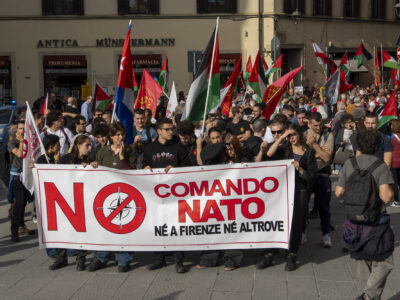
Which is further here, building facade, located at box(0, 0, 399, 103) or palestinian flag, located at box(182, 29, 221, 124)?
building facade, located at box(0, 0, 399, 103)

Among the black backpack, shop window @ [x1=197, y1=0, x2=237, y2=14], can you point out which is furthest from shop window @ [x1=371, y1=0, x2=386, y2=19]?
the black backpack

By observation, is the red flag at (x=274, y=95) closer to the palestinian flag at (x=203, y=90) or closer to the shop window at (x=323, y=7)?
the palestinian flag at (x=203, y=90)

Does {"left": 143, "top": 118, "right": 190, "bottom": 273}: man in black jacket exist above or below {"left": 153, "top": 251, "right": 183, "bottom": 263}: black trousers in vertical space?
above

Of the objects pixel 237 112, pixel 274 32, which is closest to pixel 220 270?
pixel 237 112

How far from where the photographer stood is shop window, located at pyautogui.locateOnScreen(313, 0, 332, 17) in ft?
100

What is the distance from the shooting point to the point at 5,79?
28906mm

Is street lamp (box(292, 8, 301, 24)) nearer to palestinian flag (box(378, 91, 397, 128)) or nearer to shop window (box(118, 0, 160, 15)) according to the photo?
shop window (box(118, 0, 160, 15))

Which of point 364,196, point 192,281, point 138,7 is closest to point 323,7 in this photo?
point 138,7

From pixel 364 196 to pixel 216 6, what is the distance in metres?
25.3

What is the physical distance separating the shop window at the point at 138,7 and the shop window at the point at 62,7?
1.93 metres

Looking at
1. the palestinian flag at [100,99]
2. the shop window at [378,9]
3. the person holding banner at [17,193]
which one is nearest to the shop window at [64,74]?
the palestinian flag at [100,99]

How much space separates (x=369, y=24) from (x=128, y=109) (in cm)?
2725

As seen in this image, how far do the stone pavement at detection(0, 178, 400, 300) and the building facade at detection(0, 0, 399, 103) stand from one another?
22.2 meters

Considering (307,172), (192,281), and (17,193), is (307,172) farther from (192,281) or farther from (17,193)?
(17,193)
